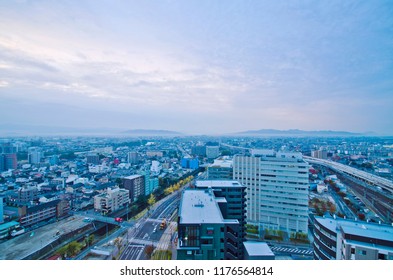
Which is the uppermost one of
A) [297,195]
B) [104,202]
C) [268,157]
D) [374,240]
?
[268,157]

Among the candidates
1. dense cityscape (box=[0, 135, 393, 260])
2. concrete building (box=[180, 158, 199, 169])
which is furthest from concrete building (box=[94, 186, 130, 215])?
concrete building (box=[180, 158, 199, 169])

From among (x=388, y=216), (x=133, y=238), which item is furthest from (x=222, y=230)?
(x=388, y=216)

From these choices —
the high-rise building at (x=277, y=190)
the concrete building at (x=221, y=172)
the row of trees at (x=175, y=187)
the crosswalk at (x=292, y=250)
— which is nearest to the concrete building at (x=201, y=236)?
the crosswalk at (x=292, y=250)

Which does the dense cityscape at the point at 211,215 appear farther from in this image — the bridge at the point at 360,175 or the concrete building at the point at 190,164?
the concrete building at the point at 190,164

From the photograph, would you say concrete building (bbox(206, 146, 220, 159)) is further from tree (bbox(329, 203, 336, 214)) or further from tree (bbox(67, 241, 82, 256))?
tree (bbox(67, 241, 82, 256))

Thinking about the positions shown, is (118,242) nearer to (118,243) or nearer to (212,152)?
(118,243)

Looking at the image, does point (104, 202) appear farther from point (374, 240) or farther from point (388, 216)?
point (388, 216)
